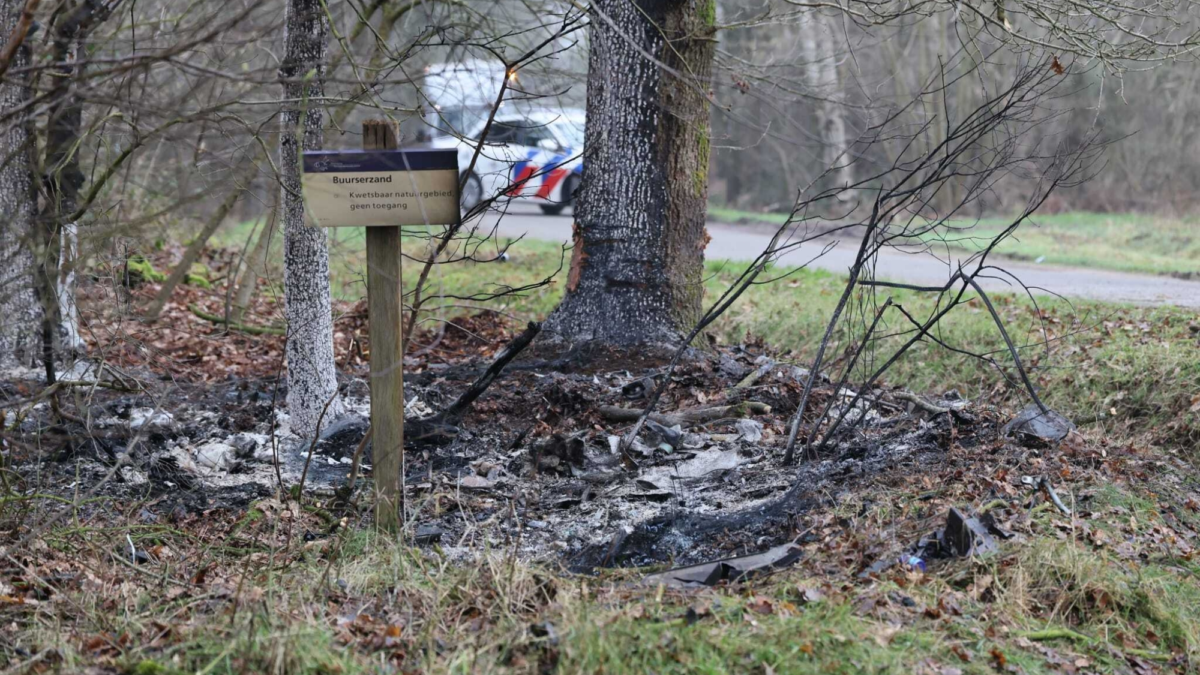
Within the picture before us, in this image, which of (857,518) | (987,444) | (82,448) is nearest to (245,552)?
(82,448)

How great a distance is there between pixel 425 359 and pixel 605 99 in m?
2.59

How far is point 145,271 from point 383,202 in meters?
7.33

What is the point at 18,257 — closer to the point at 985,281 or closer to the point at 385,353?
the point at 385,353

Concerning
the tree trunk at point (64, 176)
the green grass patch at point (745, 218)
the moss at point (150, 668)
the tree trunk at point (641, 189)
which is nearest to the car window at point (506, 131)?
the tree trunk at point (641, 189)

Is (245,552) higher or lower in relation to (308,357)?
lower

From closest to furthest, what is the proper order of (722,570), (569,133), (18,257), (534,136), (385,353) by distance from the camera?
(722,570) < (385,353) < (18,257) < (534,136) < (569,133)

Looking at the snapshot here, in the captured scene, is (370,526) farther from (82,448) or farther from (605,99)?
(605,99)

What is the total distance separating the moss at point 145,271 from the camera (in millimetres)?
10031

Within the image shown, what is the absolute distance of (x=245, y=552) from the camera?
4227mm

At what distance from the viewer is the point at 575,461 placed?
5.39 meters

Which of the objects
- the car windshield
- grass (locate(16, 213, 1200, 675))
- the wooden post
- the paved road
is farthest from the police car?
grass (locate(16, 213, 1200, 675))

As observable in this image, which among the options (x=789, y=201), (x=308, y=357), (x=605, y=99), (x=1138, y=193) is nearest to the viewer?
(x=308, y=357)

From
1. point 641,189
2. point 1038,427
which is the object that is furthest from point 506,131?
point 1038,427

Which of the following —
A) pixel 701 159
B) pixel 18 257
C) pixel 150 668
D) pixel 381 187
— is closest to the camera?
pixel 150 668
